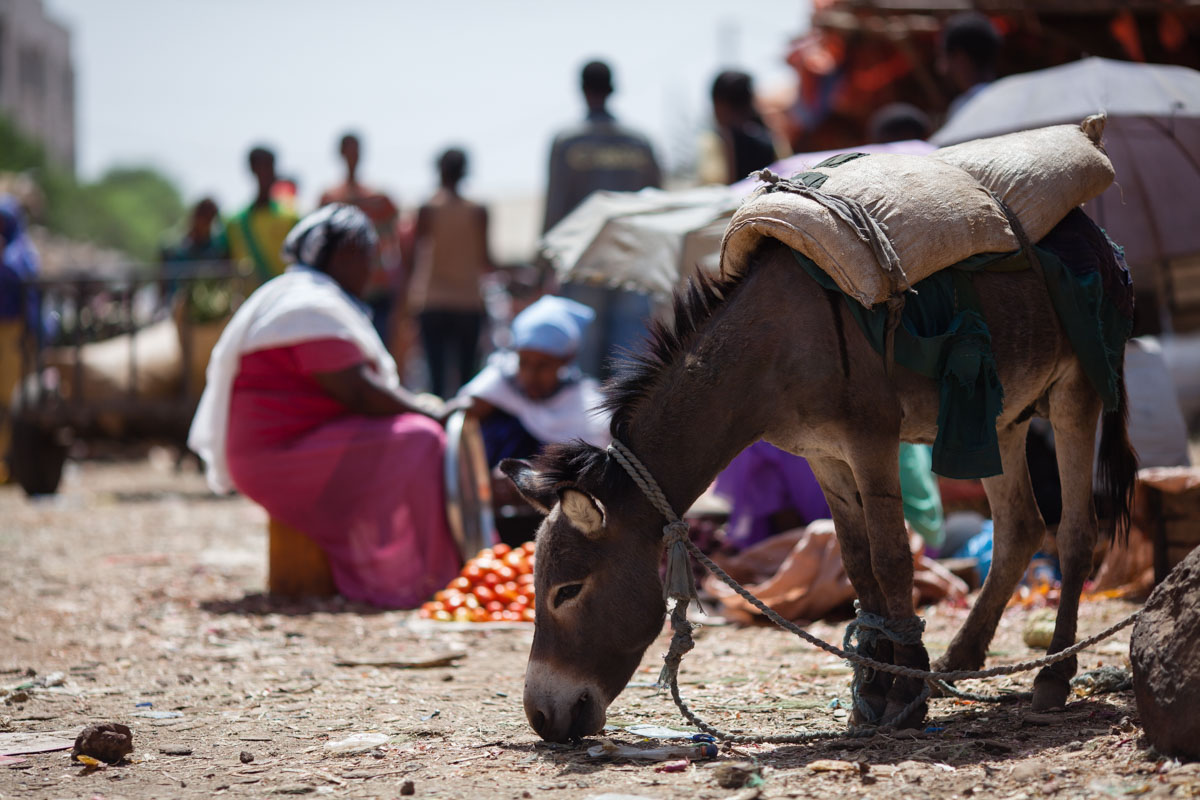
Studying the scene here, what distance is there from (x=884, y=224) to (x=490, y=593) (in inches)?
129

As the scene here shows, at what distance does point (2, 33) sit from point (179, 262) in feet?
184

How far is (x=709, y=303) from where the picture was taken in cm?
409

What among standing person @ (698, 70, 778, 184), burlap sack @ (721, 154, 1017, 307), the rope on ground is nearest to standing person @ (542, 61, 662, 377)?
standing person @ (698, 70, 778, 184)

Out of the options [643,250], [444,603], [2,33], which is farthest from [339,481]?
[2,33]

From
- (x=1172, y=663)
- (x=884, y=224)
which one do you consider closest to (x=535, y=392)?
(x=884, y=224)

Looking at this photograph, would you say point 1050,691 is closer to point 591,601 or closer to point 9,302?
point 591,601

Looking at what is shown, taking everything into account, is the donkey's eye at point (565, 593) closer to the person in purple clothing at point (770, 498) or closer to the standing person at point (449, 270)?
the person in purple clothing at point (770, 498)

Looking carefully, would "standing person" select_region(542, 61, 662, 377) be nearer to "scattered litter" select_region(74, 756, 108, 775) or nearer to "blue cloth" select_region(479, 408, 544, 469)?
"blue cloth" select_region(479, 408, 544, 469)

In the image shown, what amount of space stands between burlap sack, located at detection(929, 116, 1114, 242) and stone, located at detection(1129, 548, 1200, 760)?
4.40 feet

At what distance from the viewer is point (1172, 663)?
339 centimetres

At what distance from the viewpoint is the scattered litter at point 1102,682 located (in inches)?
172

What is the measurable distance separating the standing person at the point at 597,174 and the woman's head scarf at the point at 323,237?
2.30 meters

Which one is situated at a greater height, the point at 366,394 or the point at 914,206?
the point at 914,206

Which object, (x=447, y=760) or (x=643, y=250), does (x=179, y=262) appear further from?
(x=447, y=760)
